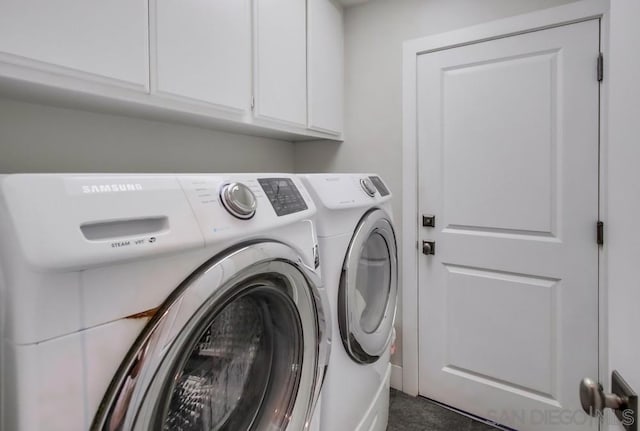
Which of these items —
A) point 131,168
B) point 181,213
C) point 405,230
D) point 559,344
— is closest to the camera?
point 181,213

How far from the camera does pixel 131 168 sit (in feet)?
4.58

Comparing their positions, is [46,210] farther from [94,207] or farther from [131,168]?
[131,168]

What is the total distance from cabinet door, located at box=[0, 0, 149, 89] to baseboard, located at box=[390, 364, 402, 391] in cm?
196

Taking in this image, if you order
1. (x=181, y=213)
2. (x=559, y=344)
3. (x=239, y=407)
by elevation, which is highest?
(x=181, y=213)

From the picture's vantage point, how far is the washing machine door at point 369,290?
1.12m

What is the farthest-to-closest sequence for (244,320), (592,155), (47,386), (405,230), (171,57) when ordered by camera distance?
1. (405,230)
2. (592,155)
3. (171,57)
4. (244,320)
5. (47,386)

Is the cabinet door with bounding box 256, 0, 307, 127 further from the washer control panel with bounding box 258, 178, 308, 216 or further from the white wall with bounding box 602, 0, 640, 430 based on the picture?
the white wall with bounding box 602, 0, 640, 430

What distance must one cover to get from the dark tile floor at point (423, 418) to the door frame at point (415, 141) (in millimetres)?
98

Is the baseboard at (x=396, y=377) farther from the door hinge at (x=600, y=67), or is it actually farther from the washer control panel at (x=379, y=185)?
the door hinge at (x=600, y=67)

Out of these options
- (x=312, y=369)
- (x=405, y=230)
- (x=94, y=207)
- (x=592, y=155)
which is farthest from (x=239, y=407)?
(x=592, y=155)

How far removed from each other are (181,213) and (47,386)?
0.99 ft

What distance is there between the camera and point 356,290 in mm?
1280

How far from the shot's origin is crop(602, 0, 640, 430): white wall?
1.68 feet

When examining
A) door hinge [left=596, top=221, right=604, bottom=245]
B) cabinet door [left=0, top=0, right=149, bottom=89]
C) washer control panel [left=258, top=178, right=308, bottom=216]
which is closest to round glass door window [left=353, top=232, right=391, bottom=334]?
washer control panel [left=258, top=178, right=308, bottom=216]
